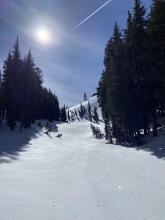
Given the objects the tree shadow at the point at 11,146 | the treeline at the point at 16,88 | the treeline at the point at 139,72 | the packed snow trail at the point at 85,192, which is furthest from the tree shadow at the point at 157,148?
the treeline at the point at 16,88

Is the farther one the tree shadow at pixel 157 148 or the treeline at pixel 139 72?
the treeline at pixel 139 72

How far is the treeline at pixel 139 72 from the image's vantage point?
26703 millimetres

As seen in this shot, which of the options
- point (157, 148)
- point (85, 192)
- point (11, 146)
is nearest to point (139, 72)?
point (157, 148)

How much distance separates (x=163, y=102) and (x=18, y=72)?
3125cm

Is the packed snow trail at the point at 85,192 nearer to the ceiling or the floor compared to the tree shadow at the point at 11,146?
nearer to the floor

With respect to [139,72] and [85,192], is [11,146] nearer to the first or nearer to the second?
[139,72]

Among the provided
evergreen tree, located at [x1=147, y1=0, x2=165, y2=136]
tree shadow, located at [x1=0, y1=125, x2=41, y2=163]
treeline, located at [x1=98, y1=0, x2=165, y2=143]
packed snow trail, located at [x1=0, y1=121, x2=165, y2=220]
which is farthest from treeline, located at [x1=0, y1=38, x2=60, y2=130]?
packed snow trail, located at [x1=0, y1=121, x2=165, y2=220]

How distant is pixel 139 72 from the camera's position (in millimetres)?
31375

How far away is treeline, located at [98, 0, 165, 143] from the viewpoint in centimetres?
2670

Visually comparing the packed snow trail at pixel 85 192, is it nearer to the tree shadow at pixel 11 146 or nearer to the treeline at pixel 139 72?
the tree shadow at pixel 11 146

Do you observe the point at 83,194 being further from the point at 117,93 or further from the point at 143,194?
the point at 117,93

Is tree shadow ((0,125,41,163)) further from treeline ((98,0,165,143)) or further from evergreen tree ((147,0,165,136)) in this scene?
evergreen tree ((147,0,165,136))

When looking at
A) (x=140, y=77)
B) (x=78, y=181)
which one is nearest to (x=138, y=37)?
(x=140, y=77)

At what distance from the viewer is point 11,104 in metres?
49.9
